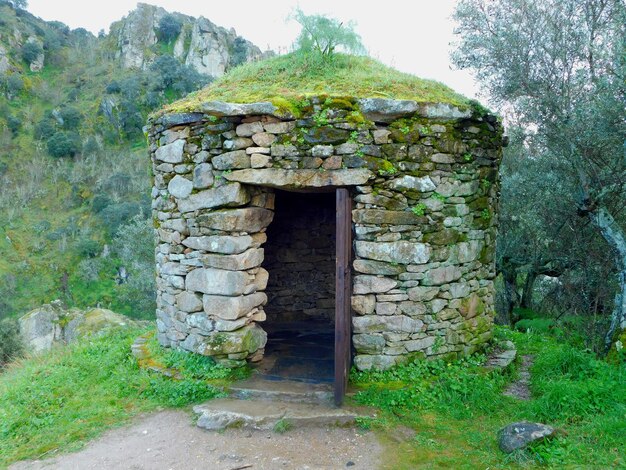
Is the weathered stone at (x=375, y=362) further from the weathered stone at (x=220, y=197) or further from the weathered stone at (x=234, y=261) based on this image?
the weathered stone at (x=220, y=197)

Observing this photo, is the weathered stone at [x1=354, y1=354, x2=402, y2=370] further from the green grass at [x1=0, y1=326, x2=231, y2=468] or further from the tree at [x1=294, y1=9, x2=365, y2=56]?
the tree at [x1=294, y1=9, x2=365, y2=56]

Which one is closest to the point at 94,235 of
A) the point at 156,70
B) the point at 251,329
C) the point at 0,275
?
the point at 0,275

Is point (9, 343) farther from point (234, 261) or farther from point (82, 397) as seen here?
point (234, 261)

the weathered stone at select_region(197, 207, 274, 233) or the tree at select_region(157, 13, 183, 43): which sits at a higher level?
the tree at select_region(157, 13, 183, 43)

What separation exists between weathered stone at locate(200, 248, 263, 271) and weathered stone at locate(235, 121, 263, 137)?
1.20 m

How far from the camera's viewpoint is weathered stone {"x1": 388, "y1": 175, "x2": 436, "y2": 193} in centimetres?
479

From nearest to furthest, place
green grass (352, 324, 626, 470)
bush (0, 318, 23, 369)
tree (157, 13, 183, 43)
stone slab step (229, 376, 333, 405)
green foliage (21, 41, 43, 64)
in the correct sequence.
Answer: green grass (352, 324, 626, 470) < stone slab step (229, 376, 333, 405) < bush (0, 318, 23, 369) < green foliage (21, 41, 43, 64) < tree (157, 13, 183, 43)

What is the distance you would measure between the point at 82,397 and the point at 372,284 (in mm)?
3330

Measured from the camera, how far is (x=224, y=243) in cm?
490

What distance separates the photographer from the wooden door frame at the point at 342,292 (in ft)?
14.4

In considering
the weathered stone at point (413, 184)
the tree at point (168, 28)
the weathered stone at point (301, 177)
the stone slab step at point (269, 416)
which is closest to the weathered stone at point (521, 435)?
the stone slab step at point (269, 416)

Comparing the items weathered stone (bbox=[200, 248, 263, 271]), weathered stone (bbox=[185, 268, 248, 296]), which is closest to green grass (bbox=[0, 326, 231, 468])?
weathered stone (bbox=[185, 268, 248, 296])

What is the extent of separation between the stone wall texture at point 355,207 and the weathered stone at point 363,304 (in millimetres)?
10

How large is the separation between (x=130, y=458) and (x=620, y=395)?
14.2ft
